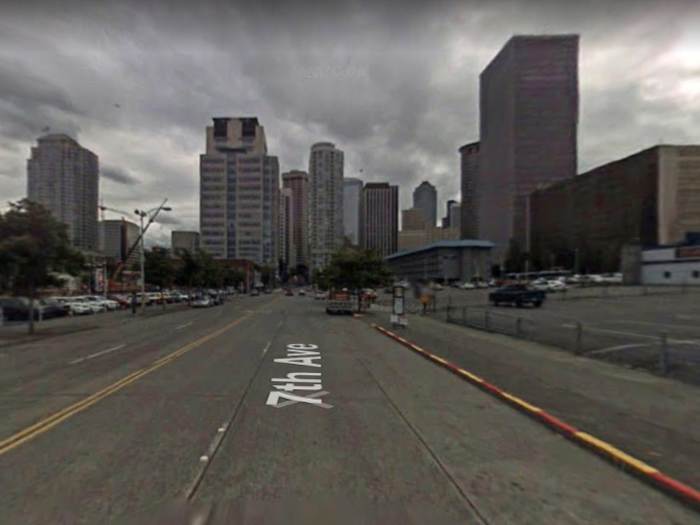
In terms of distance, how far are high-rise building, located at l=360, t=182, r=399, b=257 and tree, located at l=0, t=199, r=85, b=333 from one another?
83180 mm

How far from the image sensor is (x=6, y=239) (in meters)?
17.5

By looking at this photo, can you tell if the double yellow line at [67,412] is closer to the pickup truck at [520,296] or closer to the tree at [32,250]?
the tree at [32,250]

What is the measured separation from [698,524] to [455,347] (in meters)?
9.65

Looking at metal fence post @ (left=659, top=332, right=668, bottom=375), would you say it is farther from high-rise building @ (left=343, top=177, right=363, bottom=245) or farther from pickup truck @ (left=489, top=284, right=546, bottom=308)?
high-rise building @ (left=343, top=177, right=363, bottom=245)

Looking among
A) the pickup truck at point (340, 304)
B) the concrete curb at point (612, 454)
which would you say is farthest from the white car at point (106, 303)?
the concrete curb at point (612, 454)

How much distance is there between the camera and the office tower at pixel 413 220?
127 m

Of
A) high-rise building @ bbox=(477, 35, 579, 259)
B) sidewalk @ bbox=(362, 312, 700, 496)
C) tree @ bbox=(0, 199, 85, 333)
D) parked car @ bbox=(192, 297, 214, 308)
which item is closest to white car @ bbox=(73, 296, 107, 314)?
parked car @ bbox=(192, 297, 214, 308)

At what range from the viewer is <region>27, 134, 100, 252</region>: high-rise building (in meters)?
47.6

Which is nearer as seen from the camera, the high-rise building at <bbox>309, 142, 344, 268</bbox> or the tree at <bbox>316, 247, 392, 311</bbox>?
the tree at <bbox>316, 247, 392, 311</bbox>

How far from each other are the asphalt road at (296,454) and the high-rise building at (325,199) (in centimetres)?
11183

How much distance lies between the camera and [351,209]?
126 m

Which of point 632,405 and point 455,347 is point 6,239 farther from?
point 632,405

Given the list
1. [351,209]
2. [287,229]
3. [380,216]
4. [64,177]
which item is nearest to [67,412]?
[64,177]

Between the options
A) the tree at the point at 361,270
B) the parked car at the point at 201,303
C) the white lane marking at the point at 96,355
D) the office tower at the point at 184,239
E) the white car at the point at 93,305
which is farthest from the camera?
→ the office tower at the point at 184,239
